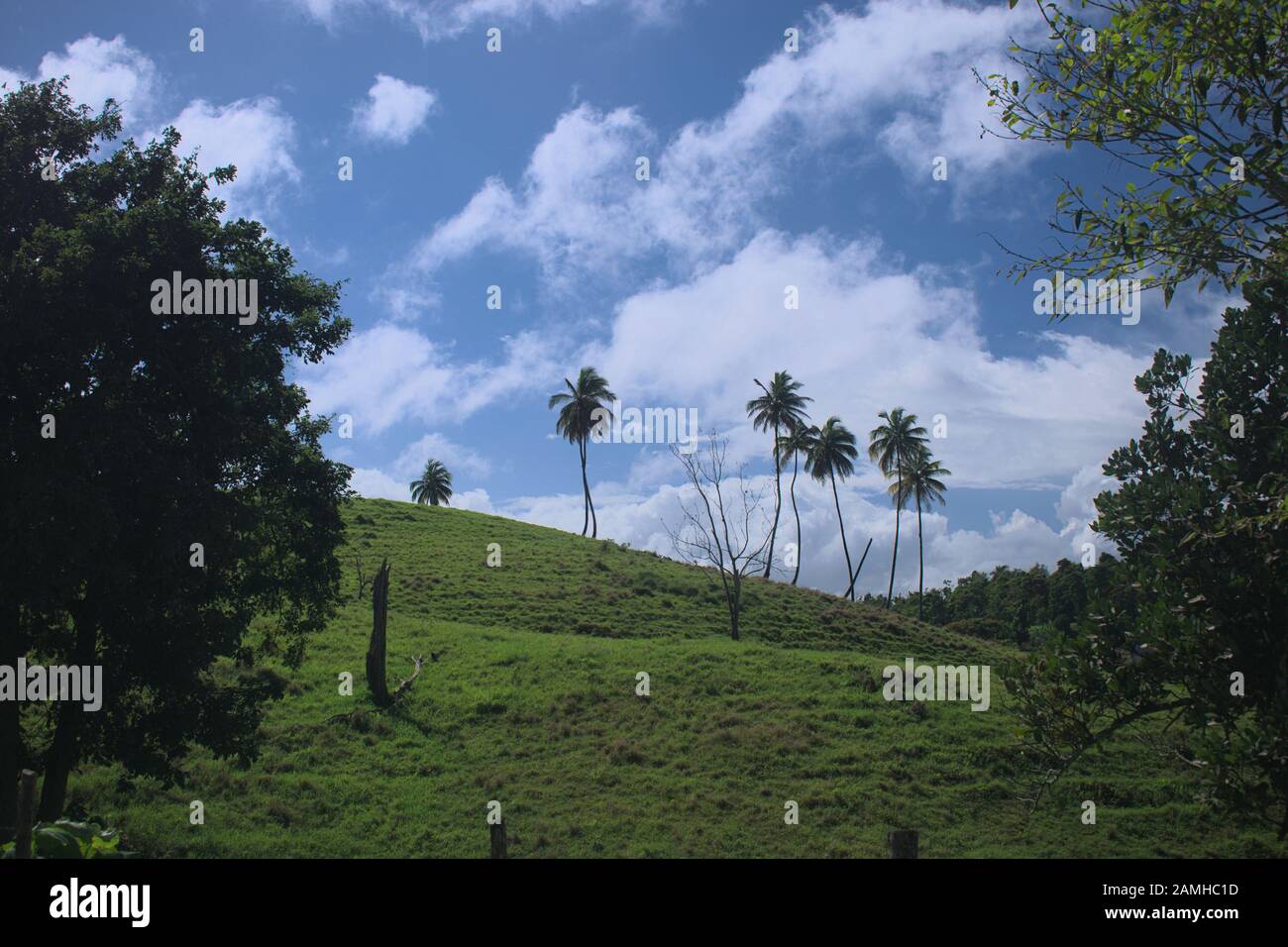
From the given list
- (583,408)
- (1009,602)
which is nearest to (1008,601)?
(1009,602)

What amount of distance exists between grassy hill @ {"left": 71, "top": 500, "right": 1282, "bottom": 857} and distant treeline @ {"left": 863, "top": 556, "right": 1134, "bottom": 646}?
31.6 m

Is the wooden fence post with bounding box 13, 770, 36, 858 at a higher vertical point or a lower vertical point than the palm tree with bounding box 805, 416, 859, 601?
lower

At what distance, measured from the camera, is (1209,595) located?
1148cm

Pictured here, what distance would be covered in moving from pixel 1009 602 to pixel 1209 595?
3366 inches

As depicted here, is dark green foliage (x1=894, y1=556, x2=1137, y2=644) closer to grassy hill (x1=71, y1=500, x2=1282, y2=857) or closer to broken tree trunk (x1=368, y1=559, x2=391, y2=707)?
grassy hill (x1=71, y1=500, x2=1282, y2=857)

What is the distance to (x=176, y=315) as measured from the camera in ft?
57.4

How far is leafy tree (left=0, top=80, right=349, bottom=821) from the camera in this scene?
604 inches

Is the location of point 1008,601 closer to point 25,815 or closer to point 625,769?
point 625,769

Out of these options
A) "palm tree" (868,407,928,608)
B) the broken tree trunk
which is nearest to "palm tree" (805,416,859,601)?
"palm tree" (868,407,928,608)

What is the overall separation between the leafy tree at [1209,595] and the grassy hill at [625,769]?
11.4 m

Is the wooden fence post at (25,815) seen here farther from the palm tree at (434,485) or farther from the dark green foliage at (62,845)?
the palm tree at (434,485)
